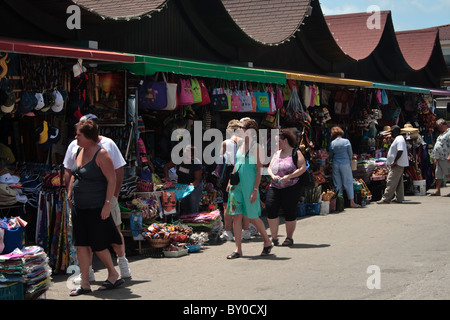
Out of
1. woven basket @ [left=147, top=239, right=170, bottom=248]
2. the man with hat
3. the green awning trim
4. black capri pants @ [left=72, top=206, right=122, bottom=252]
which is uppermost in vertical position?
the green awning trim

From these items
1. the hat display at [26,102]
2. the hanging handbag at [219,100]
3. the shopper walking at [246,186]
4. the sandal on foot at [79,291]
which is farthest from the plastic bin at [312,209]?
the sandal on foot at [79,291]

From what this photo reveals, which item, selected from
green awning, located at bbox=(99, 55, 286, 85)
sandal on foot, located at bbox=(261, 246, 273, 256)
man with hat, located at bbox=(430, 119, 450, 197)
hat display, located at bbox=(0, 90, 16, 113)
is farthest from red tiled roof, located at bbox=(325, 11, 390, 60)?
hat display, located at bbox=(0, 90, 16, 113)

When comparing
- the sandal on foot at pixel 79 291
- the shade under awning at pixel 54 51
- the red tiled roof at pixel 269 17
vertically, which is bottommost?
the sandal on foot at pixel 79 291

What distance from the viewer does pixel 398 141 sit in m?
15.5

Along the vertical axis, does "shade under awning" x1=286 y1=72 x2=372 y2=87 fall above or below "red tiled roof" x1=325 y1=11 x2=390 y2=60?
below

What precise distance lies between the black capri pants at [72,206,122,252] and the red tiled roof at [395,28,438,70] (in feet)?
63.9

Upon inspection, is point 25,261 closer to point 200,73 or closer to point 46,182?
point 46,182

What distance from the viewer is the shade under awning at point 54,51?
7738 mm

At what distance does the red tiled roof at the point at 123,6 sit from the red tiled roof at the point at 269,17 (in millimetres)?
3603

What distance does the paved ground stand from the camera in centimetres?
710

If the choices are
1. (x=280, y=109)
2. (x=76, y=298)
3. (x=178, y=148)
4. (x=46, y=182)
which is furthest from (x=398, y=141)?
(x=76, y=298)

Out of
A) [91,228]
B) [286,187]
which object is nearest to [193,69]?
[286,187]

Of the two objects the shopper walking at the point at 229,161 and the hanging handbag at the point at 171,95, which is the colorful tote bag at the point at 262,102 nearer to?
the hanging handbag at the point at 171,95

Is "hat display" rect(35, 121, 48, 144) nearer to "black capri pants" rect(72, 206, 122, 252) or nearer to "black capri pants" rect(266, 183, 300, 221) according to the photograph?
"black capri pants" rect(72, 206, 122, 252)
